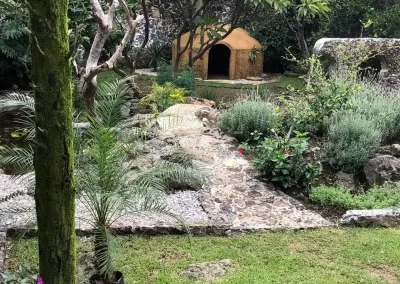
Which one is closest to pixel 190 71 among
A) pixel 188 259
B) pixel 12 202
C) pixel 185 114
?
pixel 185 114

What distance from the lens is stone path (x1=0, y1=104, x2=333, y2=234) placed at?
4516 millimetres

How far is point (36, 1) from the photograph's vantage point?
7.13ft

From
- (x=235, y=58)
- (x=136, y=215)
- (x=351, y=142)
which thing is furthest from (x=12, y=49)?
(x=351, y=142)

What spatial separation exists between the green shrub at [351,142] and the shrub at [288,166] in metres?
0.53

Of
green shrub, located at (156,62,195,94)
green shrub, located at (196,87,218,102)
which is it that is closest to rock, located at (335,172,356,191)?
green shrub, located at (156,62,195,94)

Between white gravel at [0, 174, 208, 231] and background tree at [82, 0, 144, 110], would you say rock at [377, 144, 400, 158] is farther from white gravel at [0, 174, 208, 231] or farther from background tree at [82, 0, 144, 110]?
background tree at [82, 0, 144, 110]

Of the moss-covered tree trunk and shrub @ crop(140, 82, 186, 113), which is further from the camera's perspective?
shrub @ crop(140, 82, 186, 113)

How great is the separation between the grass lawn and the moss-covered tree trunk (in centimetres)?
100

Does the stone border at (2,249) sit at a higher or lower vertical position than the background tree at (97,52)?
lower

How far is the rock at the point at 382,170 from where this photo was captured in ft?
18.8

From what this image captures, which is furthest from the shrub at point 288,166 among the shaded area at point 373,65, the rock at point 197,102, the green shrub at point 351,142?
the shaded area at point 373,65

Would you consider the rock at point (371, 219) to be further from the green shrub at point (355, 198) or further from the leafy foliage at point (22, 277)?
the leafy foliage at point (22, 277)

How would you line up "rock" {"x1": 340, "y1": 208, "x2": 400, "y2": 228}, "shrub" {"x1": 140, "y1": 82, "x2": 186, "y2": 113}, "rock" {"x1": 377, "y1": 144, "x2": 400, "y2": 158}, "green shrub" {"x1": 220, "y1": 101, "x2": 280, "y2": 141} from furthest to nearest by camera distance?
"shrub" {"x1": 140, "y1": 82, "x2": 186, "y2": 113}
"green shrub" {"x1": 220, "y1": 101, "x2": 280, "y2": 141}
"rock" {"x1": 377, "y1": 144, "x2": 400, "y2": 158}
"rock" {"x1": 340, "y1": 208, "x2": 400, "y2": 228}

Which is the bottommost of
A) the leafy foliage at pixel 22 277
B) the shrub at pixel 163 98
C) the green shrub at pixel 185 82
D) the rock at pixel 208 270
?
the rock at pixel 208 270
